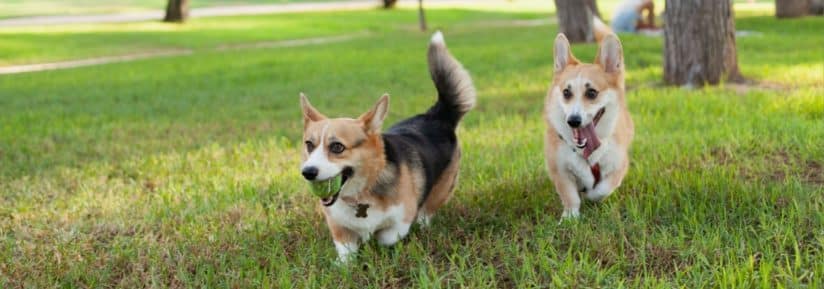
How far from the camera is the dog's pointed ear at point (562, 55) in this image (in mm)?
4355

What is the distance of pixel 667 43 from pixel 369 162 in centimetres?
540

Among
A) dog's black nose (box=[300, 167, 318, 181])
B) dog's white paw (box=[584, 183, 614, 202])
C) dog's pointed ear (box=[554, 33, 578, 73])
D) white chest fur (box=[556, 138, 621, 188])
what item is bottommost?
dog's white paw (box=[584, 183, 614, 202])

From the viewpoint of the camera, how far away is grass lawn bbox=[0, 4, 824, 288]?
3.47 metres

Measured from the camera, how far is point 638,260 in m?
3.41

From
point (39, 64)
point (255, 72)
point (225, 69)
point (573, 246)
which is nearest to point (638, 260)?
point (573, 246)

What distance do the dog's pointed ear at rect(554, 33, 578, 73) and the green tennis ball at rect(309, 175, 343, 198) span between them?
1482mm

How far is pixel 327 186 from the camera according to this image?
3.47 meters

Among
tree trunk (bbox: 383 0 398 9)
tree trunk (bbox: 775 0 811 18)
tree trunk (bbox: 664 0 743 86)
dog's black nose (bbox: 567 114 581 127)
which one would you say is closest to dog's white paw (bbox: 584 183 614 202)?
dog's black nose (bbox: 567 114 581 127)

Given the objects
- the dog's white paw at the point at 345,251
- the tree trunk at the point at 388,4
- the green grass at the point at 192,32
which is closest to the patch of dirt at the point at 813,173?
the dog's white paw at the point at 345,251

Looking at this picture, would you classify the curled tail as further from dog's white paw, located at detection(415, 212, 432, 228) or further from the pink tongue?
the pink tongue

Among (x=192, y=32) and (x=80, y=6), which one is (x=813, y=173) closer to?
(x=192, y=32)

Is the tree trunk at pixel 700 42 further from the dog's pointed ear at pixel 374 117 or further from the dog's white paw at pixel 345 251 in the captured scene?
the dog's white paw at pixel 345 251

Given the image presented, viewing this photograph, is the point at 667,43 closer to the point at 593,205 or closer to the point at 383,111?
the point at 593,205

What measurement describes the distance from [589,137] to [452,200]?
1001 millimetres
